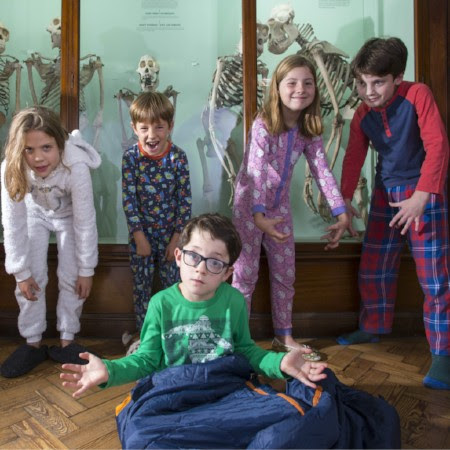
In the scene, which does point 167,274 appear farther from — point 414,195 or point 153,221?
point 414,195

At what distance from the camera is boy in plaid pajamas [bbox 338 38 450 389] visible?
1686 millimetres

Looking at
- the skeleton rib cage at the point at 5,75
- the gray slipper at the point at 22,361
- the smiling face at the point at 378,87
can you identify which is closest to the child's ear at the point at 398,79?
the smiling face at the point at 378,87

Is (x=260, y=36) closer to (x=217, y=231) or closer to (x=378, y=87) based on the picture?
(x=378, y=87)

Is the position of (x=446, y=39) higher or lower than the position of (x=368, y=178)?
higher

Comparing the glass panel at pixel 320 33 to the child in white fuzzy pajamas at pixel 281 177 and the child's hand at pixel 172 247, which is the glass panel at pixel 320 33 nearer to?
the child in white fuzzy pajamas at pixel 281 177

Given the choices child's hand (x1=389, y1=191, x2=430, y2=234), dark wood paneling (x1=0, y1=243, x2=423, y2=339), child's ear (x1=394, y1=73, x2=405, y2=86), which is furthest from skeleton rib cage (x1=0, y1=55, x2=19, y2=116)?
child's hand (x1=389, y1=191, x2=430, y2=234)

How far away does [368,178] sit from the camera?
7.79 feet

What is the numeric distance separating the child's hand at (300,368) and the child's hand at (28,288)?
44.0 inches

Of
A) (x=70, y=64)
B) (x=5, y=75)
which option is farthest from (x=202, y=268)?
(x=5, y=75)

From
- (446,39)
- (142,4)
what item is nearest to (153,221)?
(142,4)

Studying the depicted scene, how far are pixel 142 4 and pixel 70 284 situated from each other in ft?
5.05

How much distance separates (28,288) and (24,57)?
4.44ft

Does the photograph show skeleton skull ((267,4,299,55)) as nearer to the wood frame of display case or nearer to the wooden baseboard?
the wood frame of display case

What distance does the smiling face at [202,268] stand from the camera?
48.1 inches
